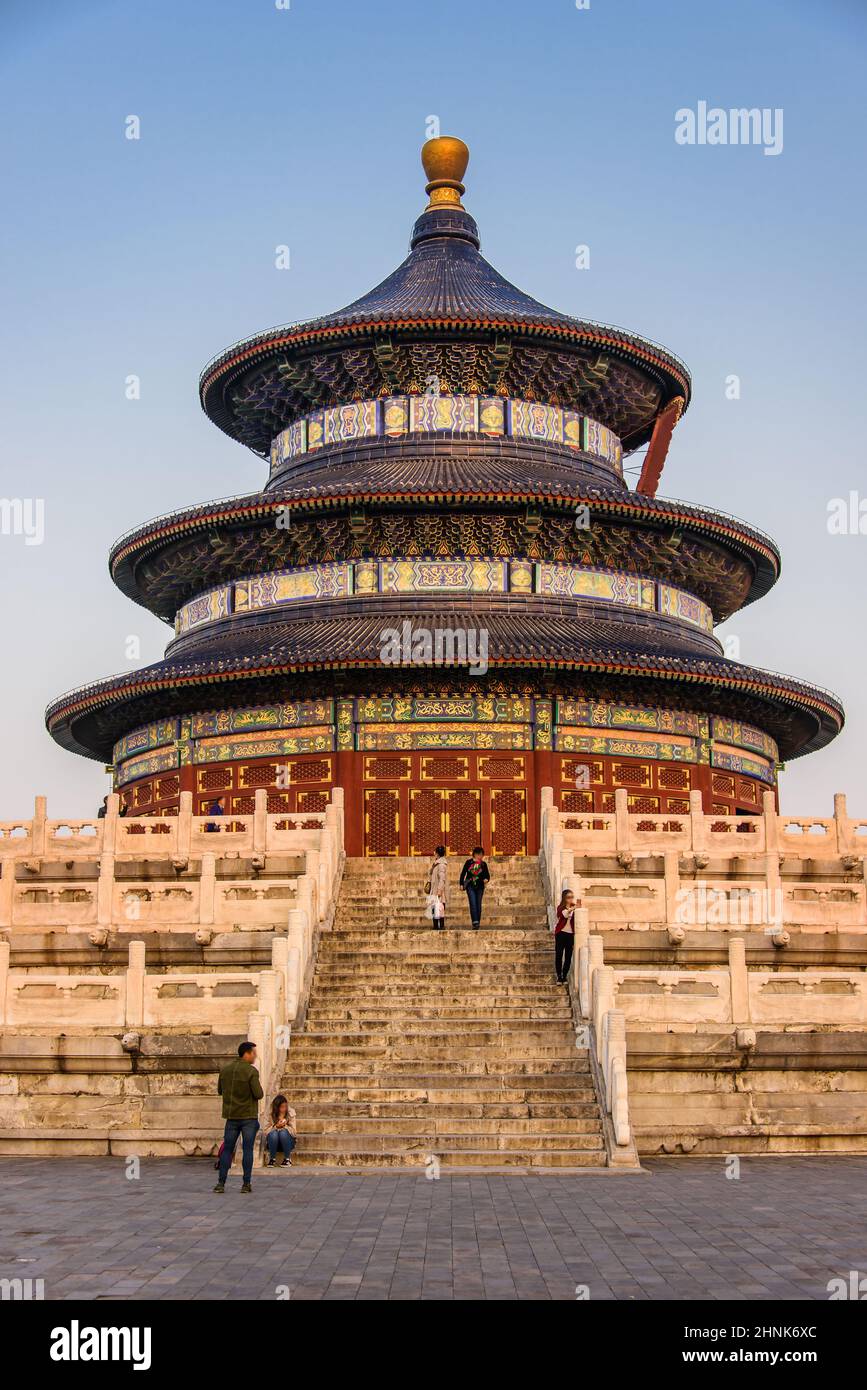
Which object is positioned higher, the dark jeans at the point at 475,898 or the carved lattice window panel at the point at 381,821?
the carved lattice window panel at the point at 381,821

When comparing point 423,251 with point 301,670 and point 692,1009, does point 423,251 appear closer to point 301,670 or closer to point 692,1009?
point 301,670

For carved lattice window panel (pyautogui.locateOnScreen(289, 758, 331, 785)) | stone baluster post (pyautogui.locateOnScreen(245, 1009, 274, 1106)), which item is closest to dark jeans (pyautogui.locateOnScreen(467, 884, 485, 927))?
stone baluster post (pyautogui.locateOnScreen(245, 1009, 274, 1106))

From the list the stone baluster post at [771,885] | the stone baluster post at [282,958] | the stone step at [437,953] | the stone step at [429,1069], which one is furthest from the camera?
the stone baluster post at [771,885]

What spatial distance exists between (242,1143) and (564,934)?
19.4 feet

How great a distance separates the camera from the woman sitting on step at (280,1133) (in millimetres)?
17250

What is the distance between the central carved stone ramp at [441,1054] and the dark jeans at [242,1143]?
147 centimetres

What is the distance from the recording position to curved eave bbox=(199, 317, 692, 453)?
1635 inches

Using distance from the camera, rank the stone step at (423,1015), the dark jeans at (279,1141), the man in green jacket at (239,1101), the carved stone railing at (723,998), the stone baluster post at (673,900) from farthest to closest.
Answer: the stone baluster post at (673,900), the stone step at (423,1015), the carved stone railing at (723,998), the dark jeans at (279,1141), the man in green jacket at (239,1101)

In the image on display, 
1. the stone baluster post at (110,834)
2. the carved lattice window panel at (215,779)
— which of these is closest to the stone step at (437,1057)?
the stone baluster post at (110,834)

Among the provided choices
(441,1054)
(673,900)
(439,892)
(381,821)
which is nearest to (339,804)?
(439,892)

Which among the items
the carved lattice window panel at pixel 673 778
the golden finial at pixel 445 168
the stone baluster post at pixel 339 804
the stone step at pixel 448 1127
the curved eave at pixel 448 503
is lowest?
the stone step at pixel 448 1127

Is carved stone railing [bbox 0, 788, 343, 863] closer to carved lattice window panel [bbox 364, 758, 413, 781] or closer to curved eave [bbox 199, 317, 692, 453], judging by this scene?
carved lattice window panel [bbox 364, 758, 413, 781]

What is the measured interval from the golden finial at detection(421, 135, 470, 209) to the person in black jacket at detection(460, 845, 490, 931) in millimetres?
31190

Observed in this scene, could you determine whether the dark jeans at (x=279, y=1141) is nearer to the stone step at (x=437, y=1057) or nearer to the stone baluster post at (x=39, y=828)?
the stone step at (x=437, y=1057)
